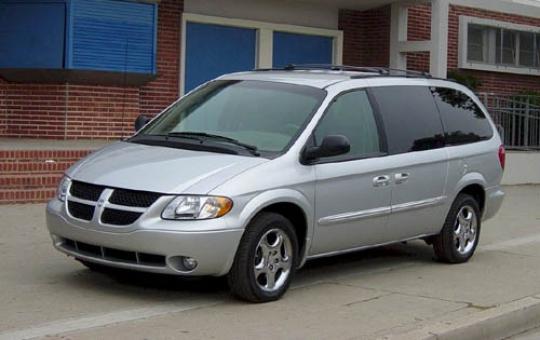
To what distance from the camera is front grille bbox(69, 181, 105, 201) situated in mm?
6780

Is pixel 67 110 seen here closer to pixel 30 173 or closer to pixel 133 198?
pixel 30 173

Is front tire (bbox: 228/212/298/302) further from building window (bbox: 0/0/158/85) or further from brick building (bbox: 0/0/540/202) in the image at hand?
building window (bbox: 0/0/158/85)

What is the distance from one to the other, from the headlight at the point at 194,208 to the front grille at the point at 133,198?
0.47 feet

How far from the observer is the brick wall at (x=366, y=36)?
1841 cm

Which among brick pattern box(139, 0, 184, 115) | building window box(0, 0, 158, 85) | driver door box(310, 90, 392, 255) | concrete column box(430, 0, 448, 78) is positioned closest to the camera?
driver door box(310, 90, 392, 255)

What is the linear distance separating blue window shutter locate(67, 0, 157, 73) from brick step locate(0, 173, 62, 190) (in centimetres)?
278

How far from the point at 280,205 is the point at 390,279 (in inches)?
66.0

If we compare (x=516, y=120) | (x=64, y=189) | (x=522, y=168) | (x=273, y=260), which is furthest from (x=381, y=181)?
(x=516, y=120)

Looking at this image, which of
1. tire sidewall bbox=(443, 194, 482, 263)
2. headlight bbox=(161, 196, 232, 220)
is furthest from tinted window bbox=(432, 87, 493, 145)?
headlight bbox=(161, 196, 232, 220)

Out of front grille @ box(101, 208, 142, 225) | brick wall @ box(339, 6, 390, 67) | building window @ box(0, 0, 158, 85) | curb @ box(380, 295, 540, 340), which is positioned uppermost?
brick wall @ box(339, 6, 390, 67)

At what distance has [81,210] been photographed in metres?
6.88

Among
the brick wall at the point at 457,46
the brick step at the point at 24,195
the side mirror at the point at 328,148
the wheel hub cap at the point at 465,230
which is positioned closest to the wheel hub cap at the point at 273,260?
the side mirror at the point at 328,148

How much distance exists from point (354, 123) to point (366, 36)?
11.2 metres

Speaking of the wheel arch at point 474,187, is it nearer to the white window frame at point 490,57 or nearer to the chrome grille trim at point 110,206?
the chrome grille trim at point 110,206
